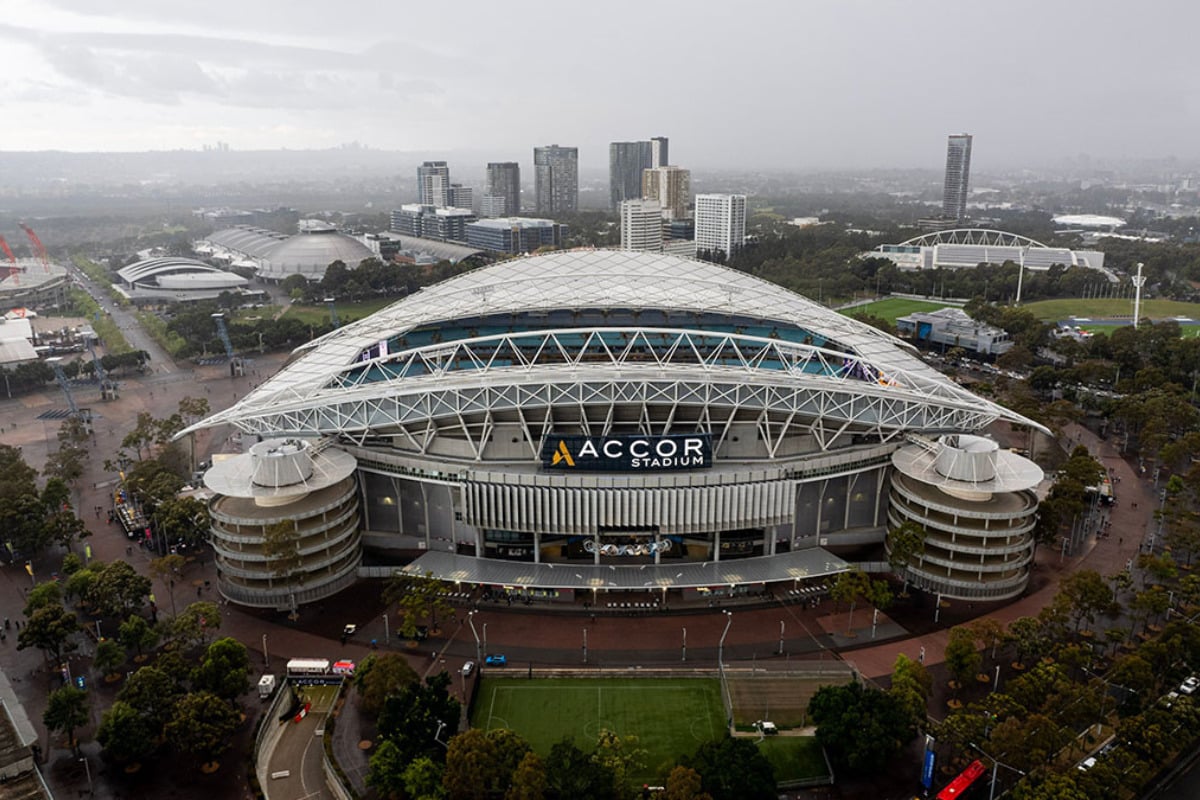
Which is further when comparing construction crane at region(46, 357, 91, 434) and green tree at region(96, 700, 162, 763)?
construction crane at region(46, 357, 91, 434)

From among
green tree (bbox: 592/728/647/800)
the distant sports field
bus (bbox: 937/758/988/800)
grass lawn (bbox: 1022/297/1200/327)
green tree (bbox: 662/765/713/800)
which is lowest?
the distant sports field

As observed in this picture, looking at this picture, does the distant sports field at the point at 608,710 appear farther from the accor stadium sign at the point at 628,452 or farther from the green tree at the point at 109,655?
the green tree at the point at 109,655

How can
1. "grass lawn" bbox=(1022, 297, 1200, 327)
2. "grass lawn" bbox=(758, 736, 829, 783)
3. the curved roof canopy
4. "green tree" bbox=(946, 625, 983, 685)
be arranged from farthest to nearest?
1. "grass lawn" bbox=(1022, 297, 1200, 327)
2. the curved roof canopy
3. "green tree" bbox=(946, 625, 983, 685)
4. "grass lawn" bbox=(758, 736, 829, 783)

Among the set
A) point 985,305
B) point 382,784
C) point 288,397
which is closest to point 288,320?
point 288,397

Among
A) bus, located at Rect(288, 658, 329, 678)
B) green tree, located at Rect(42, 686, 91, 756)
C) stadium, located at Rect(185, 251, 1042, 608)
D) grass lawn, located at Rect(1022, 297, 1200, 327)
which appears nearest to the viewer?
green tree, located at Rect(42, 686, 91, 756)

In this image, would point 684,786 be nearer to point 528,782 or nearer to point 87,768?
point 528,782

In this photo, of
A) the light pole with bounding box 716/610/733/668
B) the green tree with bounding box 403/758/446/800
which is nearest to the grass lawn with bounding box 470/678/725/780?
the light pole with bounding box 716/610/733/668

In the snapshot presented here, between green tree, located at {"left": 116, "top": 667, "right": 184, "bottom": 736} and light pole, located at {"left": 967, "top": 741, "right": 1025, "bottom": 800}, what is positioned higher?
green tree, located at {"left": 116, "top": 667, "right": 184, "bottom": 736}

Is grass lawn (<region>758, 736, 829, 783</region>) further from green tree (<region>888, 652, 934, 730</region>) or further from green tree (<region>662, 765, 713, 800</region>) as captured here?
green tree (<region>662, 765, 713, 800</region>)

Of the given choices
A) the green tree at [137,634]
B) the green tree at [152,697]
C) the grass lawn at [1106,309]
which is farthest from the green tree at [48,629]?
the grass lawn at [1106,309]
